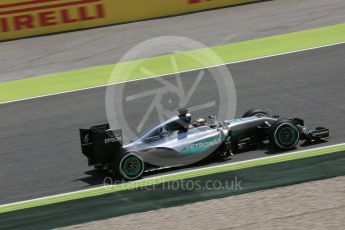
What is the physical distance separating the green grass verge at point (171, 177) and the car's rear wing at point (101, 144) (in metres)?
0.60

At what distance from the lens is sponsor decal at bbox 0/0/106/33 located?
24.3 m

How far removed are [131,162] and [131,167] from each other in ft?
0.31

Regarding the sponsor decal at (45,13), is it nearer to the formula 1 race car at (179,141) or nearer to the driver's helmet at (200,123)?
the formula 1 race car at (179,141)

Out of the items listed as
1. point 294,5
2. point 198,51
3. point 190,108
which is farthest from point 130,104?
point 294,5

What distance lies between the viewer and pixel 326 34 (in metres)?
21.0

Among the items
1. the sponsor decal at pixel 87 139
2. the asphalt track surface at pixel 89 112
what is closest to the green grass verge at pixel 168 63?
the asphalt track surface at pixel 89 112

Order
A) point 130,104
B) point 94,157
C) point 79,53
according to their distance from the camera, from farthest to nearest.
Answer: point 79,53 → point 130,104 → point 94,157

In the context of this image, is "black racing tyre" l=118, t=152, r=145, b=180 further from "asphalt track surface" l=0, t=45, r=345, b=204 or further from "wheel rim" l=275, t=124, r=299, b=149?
"wheel rim" l=275, t=124, r=299, b=149

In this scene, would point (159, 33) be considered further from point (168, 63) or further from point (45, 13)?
point (168, 63)

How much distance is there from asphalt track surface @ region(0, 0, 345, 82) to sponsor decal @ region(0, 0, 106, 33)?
0.50 m

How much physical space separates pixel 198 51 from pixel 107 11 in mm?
5418

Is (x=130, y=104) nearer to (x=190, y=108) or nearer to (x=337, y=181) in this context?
(x=190, y=108)

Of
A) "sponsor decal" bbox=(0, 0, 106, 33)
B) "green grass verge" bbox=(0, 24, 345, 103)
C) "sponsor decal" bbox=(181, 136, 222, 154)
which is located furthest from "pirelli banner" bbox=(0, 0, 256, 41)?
"sponsor decal" bbox=(181, 136, 222, 154)

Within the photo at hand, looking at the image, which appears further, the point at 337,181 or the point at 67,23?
the point at 67,23
